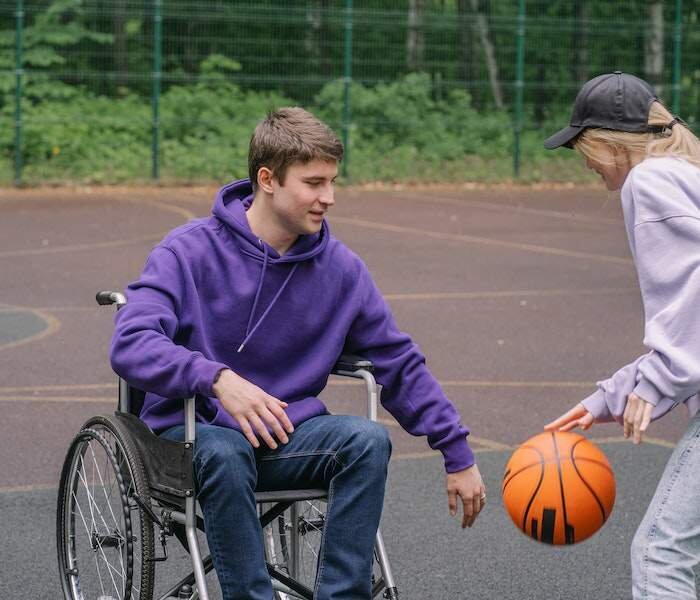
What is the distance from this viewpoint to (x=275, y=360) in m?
4.08

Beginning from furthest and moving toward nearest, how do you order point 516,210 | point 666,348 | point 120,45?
point 120,45 < point 516,210 < point 666,348

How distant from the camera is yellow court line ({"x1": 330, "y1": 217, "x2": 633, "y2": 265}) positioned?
549 inches

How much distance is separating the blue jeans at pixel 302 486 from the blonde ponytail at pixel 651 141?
2.99ft

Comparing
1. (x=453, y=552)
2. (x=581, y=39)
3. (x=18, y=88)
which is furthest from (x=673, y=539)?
(x=581, y=39)

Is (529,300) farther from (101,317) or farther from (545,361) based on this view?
(101,317)

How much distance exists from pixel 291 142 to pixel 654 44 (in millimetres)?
19872

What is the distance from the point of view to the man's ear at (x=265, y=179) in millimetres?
4125

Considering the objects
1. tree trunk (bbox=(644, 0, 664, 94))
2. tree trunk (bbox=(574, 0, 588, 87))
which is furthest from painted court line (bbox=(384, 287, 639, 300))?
tree trunk (bbox=(644, 0, 664, 94))

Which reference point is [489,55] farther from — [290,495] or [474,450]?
[290,495]

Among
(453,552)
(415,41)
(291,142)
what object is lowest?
(453,552)

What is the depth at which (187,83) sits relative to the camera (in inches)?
810

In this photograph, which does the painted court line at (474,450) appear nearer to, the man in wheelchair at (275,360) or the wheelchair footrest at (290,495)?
the man in wheelchair at (275,360)

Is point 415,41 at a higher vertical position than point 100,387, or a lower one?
higher

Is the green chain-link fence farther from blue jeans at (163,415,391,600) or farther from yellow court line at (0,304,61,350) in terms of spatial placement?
blue jeans at (163,415,391,600)
